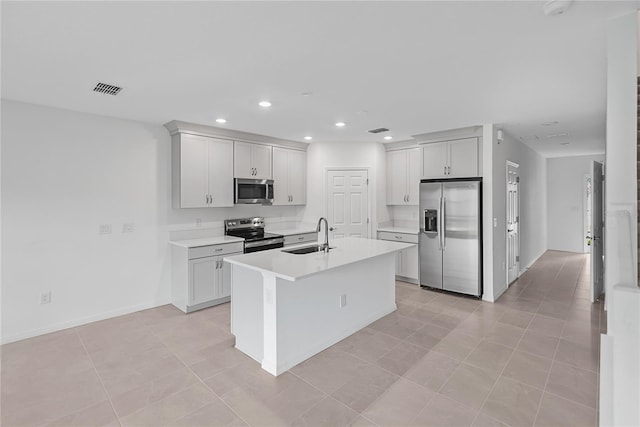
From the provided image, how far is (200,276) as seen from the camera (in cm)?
423

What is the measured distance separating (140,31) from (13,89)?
6.59 ft

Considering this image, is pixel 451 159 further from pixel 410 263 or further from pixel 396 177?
pixel 410 263

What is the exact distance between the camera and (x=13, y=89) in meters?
3.04

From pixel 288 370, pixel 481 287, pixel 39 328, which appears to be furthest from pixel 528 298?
pixel 39 328

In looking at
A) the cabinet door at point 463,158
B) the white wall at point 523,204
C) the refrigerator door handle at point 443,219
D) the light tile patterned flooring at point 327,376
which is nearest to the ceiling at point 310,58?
the cabinet door at point 463,158

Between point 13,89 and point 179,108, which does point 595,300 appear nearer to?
point 179,108

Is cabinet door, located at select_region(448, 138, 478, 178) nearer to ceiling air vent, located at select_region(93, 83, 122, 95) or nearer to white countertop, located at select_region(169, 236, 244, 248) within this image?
white countertop, located at select_region(169, 236, 244, 248)

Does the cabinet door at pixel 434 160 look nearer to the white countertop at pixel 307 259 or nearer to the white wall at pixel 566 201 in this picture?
the white countertop at pixel 307 259

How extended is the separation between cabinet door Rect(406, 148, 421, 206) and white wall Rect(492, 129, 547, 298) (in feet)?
4.25

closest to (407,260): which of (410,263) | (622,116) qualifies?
(410,263)

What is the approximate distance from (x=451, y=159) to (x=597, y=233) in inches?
94.9

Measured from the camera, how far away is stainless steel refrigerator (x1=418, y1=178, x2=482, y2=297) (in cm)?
468

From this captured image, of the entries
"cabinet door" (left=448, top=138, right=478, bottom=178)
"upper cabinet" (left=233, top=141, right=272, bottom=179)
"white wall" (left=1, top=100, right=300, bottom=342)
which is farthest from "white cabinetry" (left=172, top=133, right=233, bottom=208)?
"cabinet door" (left=448, top=138, right=478, bottom=178)

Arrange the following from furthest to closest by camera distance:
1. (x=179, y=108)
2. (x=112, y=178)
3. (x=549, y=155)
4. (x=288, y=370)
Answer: (x=549, y=155)
(x=112, y=178)
(x=179, y=108)
(x=288, y=370)
